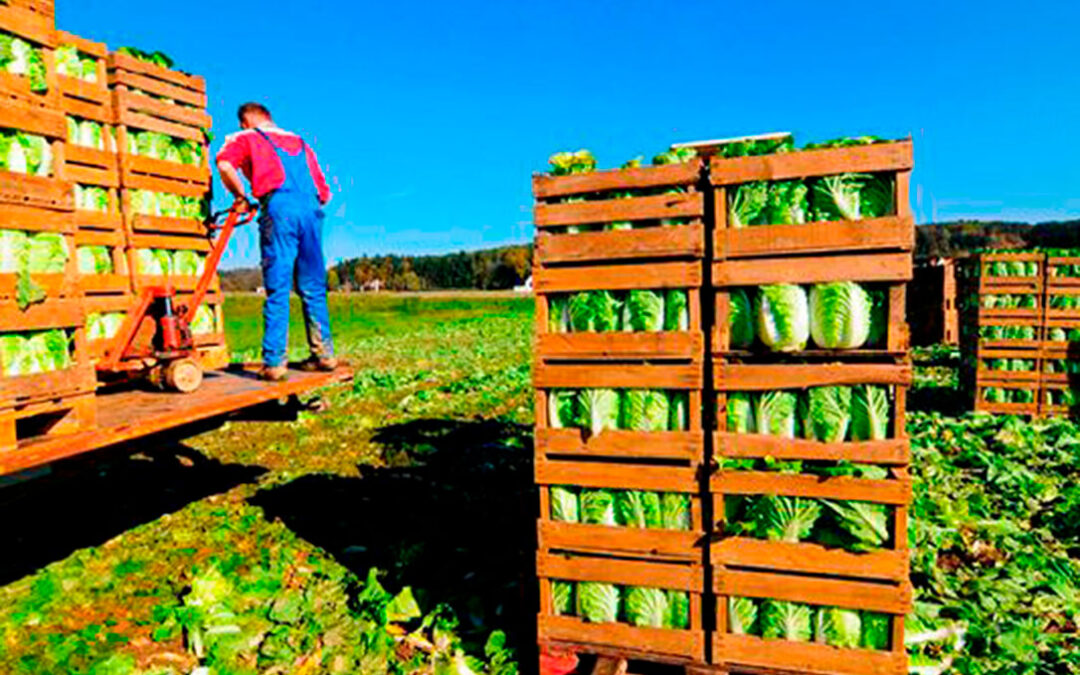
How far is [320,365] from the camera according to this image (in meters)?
8.12

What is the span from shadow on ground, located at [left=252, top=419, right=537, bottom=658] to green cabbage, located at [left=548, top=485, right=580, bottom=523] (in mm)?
1300

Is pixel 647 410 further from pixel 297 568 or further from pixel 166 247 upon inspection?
pixel 166 247

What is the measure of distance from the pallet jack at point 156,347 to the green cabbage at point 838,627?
6.26 meters

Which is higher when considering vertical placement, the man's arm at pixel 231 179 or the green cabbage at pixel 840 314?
the man's arm at pixel 231 179

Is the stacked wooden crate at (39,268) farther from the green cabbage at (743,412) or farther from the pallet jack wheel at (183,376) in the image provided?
the green cabbage at (743,412)

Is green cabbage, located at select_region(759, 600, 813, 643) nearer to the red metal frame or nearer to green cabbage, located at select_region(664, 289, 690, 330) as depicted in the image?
green cabbage, located at select_region(664, 289, 690, 330)

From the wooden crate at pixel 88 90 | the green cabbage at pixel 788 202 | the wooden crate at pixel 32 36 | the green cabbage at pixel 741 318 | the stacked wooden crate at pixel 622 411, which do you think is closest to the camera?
the green cabbage at pixel 788 202

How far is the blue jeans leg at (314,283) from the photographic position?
7.89 meters

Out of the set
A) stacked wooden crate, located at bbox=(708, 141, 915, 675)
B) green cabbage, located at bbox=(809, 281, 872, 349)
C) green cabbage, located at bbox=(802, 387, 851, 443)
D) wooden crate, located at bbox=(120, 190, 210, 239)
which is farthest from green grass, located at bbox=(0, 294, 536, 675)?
green cabbage, located at bbox=(809, 281, 872, 349)

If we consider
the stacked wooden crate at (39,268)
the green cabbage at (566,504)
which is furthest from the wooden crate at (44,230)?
the green cabbage at (566,504)

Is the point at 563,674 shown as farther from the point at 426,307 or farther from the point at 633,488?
the point at 426,307

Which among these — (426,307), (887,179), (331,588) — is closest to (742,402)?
(887,179)

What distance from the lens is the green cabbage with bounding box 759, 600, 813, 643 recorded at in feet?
14.6

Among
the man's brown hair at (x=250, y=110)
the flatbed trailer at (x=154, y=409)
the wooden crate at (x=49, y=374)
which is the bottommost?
the flatbed trailer at (x=154, y=409)
